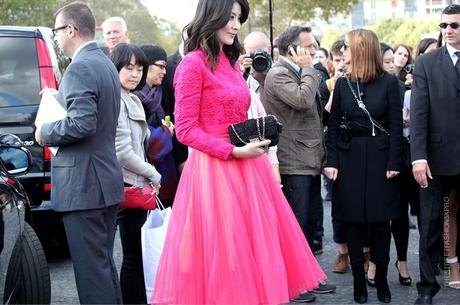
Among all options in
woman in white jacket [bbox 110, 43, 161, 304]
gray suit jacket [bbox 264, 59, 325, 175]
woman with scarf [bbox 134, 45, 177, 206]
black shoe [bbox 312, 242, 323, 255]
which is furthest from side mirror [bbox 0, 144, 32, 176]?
black shoe [bbox 312, 242, 323, 255]

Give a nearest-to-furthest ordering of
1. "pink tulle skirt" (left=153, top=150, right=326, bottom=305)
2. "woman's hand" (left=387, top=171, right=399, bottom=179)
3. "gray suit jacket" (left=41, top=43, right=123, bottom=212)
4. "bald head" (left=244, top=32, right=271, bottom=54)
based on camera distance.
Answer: "gray suit jacket" (left=41, top=43, right=123, bottom=212) → "pink tulle skirt" (left=153, top=150, right=326, bottom=305) → "woman's hand" (left=387, top=171, right=399, bottom=179) → "bald head" (left=244, top=32, right=271, bottom=54)

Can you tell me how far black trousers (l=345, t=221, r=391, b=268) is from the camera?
5.38 meters

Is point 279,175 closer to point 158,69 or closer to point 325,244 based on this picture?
point 158,69

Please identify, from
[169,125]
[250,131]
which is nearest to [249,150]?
[250,131]

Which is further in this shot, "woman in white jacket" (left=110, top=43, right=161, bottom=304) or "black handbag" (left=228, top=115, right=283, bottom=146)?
"woman in white jacket" (left=110, top=43, right=161, bottom=304)

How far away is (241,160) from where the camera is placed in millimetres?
4125

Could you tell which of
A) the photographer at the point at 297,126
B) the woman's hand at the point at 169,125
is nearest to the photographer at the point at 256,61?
the photographer at the point at 297,126

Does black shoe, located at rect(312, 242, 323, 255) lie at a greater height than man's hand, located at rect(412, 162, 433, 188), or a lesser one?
lesser

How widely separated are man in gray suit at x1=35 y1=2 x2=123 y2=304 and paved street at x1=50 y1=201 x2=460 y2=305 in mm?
1685

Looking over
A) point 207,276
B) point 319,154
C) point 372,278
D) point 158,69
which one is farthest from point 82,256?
point 372,278

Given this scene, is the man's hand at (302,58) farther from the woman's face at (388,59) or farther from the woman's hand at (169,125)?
the woman's face at (388,59)

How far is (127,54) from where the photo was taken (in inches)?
188

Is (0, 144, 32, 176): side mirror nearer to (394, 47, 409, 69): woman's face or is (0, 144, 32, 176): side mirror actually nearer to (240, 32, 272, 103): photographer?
(240, 32, 272, 103): photographer

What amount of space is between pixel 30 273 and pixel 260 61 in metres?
A: 2.65
